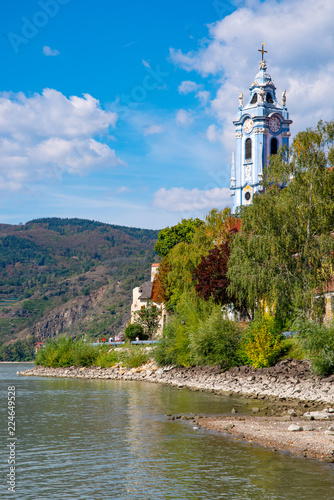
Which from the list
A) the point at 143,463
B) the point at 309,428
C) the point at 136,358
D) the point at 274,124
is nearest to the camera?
the point at 143,463

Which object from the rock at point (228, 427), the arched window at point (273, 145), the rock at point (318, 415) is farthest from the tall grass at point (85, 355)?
the arched window at point (273, 145)

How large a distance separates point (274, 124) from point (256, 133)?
161 inches

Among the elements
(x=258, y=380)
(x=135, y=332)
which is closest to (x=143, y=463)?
(x=258, y=380)

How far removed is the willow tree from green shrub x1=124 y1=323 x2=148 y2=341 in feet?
123

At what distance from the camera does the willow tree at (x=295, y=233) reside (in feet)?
123

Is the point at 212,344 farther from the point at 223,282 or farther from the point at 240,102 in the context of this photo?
the point at 240,102

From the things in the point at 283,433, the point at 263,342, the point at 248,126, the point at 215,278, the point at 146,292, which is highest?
the point at 248,126

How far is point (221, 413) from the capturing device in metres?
28.8

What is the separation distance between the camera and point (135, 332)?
76.1 m

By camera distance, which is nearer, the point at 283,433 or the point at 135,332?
the point at 283,433

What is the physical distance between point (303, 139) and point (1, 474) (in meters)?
30.5

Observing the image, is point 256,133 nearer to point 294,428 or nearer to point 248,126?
point 248,126

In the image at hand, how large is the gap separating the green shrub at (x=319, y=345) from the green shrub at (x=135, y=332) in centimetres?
4388

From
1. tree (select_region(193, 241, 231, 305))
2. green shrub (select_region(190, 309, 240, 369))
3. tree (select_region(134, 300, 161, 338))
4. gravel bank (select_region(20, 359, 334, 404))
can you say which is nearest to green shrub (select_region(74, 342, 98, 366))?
tree (select_region(134, 300, 161, 338))
